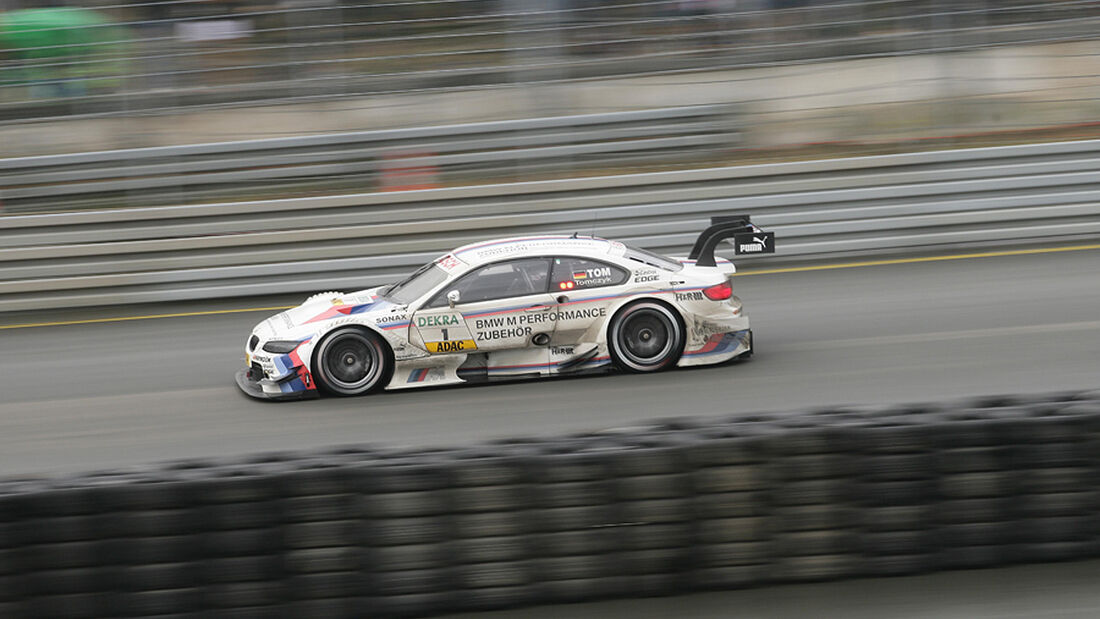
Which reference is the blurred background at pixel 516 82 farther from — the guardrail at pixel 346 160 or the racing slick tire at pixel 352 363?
the racing slick tire at pixel 352 363

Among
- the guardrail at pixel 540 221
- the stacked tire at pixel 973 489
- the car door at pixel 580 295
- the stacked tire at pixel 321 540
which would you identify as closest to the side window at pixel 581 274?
the car door at pixel 580 295

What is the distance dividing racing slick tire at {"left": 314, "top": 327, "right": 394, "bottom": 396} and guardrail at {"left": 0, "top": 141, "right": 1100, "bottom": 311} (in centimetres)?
370

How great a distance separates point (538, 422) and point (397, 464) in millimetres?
3583

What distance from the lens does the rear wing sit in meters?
9.99

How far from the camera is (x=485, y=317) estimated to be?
9.22 meters

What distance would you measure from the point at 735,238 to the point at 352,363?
3.36 m

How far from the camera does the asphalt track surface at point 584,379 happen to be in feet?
27.4

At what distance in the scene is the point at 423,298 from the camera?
9.28 m

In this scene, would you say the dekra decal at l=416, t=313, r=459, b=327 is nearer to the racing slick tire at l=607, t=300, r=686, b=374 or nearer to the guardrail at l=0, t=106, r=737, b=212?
the racing slick tire at l=607, t=300, r=686, b=374

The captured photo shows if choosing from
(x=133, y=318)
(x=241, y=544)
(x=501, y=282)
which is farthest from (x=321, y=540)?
(x=133, y=318)

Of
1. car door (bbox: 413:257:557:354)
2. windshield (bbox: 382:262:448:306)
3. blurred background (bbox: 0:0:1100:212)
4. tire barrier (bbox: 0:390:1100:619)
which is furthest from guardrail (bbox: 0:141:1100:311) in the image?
tire barrier (bbox: 0:390:1100:619)

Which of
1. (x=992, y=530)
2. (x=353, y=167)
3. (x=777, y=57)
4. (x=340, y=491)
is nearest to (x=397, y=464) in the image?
(x=340, y=491)

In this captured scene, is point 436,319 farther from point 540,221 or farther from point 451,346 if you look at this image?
point 540,221

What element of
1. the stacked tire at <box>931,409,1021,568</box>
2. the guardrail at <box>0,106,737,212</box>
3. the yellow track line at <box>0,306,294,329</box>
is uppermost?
the guardrail at <box>0,106,737,212</box>
